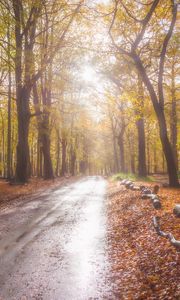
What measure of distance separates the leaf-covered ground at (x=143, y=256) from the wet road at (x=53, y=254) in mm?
307

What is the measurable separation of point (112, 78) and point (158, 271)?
65.6 feet

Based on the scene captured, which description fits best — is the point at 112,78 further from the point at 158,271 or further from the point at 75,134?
the point at 75,134

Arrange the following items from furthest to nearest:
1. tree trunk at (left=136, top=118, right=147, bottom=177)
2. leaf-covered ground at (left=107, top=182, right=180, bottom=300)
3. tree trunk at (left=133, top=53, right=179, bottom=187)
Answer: tree trunk at (left=136, top=118, right=147, bottom=177)
tree trunk at (left=133, top=53, right=179, bottom=187)
leaf-covered ground at (left=107, top=182, right=180, bottom=300)

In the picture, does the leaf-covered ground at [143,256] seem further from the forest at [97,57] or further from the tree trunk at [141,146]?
the tree trunk at [141,146]

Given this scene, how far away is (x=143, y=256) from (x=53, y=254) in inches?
85.7

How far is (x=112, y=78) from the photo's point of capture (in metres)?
24.3

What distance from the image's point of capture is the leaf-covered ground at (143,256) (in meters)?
5.48

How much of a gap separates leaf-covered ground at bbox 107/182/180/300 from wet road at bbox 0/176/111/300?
0.31 metres

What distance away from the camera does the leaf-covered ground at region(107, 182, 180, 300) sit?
5.48 meters

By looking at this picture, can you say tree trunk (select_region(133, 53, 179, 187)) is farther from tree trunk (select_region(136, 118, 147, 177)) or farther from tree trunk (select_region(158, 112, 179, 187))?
tree trunk (select_region(136, 118, 147, 177))

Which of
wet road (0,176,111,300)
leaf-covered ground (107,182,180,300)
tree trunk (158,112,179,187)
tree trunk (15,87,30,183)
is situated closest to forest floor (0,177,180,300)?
leaf-covered ground (107,182,180,300)

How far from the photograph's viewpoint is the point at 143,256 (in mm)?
7035

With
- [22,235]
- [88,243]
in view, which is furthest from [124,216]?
[22,235]

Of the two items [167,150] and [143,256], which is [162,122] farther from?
[143,256]
